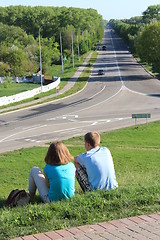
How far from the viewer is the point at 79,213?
19.8 feet

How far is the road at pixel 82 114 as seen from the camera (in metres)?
27.6

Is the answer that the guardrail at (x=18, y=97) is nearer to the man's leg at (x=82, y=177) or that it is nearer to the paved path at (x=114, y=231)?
the man's leg at (x=82, y=177)

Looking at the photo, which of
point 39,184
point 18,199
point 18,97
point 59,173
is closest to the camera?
point 59,173

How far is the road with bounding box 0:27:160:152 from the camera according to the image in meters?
27.6

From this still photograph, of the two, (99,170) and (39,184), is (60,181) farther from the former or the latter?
(99,170)

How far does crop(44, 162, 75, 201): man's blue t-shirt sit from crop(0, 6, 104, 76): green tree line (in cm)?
5967

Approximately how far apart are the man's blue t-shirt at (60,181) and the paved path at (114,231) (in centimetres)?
124

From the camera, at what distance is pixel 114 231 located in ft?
18.2

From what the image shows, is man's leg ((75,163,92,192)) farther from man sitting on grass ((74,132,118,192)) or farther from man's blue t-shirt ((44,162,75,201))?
man's blue t-shirt ((44,162,75,201))

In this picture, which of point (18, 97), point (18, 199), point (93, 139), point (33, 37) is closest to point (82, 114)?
point (18, 97)

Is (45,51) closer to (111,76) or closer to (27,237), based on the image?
(111,76)

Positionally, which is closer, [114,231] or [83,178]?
[114,231]

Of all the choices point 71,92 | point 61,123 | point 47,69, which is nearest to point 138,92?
point 71,92

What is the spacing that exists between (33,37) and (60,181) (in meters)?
118
